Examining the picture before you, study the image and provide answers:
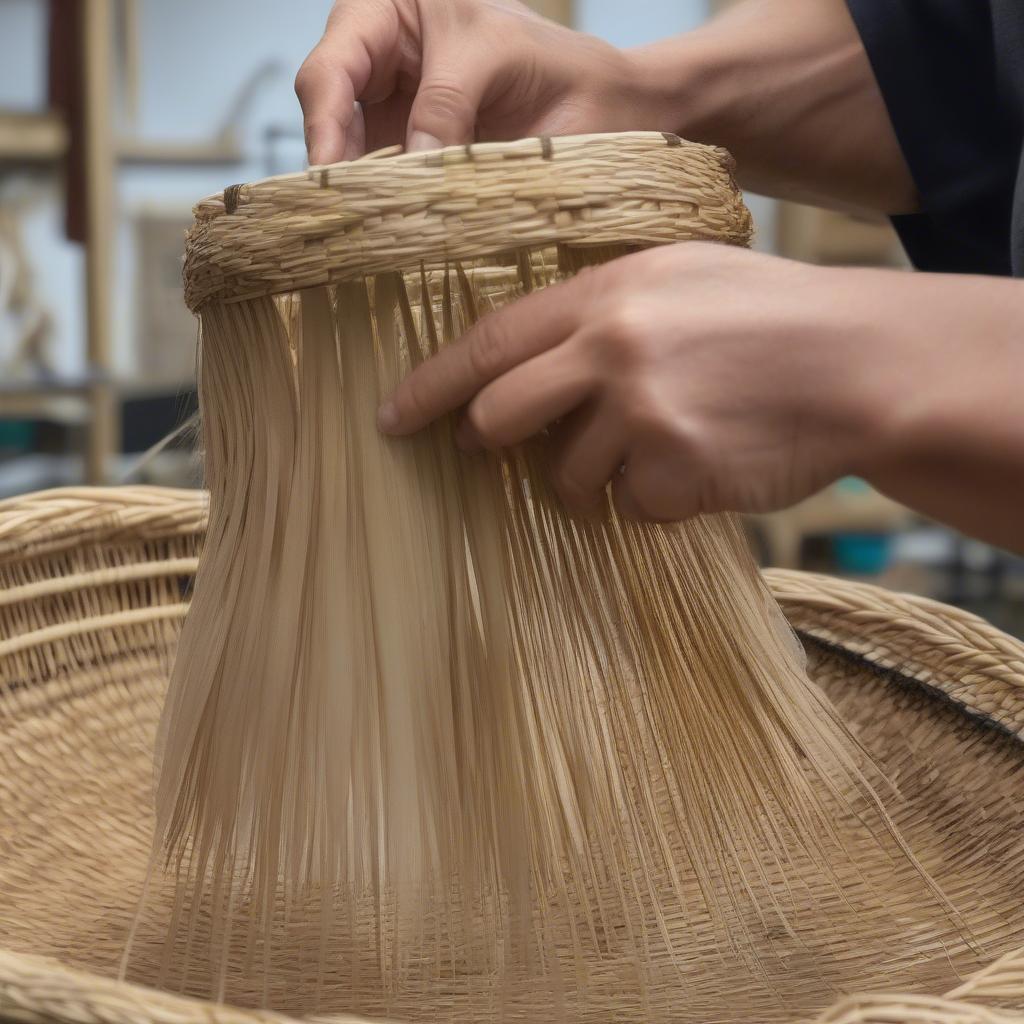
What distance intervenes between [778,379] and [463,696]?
16 cm

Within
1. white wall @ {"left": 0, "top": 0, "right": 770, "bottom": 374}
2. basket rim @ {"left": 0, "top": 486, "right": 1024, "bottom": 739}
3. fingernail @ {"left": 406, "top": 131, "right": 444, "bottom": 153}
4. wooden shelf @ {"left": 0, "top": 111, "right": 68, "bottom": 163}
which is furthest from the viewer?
white wall @ {"left": 0, "top": 0, "right": 770, "bottom": 374}

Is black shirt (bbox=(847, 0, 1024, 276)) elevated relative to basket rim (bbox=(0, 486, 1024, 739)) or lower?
elevated

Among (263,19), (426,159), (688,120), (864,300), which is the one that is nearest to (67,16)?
(263,19)

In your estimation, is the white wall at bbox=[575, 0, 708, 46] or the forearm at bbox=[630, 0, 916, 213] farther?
the white wall at bbox=[575, 0, 708, 46]

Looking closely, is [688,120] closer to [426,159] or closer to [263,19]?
[426,159]

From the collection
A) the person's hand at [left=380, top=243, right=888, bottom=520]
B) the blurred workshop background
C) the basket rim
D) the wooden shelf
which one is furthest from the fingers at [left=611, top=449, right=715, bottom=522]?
the wooden shelf

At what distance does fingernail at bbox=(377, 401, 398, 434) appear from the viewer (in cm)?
39

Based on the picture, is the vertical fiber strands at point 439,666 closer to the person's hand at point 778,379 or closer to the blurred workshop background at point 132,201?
the person's hand at point 778,379

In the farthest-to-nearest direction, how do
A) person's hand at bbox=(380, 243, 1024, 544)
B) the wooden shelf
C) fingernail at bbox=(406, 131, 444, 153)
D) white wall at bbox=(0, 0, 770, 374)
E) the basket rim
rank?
white wall at bbox=(0, 0, 770, 374)
the wooden shelf
the basket rim
fingernail at bbox=(406, 131, 444, 153)
person's hand at bbox=(380, 243, 1024, 544)

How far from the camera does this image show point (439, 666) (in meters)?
0.42

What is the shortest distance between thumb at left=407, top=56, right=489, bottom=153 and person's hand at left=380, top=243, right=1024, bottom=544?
0.16 metres

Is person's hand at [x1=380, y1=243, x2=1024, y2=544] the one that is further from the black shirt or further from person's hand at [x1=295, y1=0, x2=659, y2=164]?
the black shirt

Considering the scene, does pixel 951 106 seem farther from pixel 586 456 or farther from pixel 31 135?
pixel 31 135

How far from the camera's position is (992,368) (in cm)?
33
